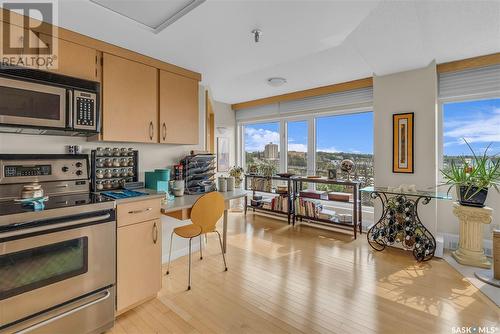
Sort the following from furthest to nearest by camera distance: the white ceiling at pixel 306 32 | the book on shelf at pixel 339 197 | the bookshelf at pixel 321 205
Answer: the book on shelf at pixel 339 197, the bookshelf at pixel 321 205, the white ceiling at pixel 306 32

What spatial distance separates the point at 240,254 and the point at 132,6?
2769mm

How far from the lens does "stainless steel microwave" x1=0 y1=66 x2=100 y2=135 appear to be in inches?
63.3

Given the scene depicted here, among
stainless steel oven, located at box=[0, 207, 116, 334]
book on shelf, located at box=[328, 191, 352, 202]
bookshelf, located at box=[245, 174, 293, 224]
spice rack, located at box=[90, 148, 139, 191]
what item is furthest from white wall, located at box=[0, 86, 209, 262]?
book on shelf, located at box=[328, 191, 352, 202]

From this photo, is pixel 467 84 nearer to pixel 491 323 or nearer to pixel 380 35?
pixel 380 35

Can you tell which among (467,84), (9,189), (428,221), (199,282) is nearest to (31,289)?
(9,189)

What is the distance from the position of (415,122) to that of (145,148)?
3.42m

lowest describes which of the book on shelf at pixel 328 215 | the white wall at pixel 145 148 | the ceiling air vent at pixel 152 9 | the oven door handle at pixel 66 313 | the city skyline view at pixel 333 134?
the oven door handle at pixel 66 313

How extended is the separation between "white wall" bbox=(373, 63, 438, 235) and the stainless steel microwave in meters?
3.47

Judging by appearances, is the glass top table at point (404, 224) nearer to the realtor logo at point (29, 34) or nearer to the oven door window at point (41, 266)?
the oven door window at point (41, 266)

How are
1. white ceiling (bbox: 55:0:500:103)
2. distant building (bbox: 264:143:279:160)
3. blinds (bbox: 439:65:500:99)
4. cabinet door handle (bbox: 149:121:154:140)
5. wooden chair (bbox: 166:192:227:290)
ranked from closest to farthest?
white ceiling (bbox: 55:0:500:103)
wooden chair (bbox: 166:192:227:290)
cabinet door handle (bbox: 149:121:154:140)
blinds (bbox: 439:65:500:99)
distant building (bbox: 264:143:279:160)

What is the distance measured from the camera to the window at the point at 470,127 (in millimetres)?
3041

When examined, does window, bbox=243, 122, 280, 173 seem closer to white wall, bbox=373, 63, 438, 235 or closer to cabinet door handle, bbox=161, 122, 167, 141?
white wall, bbox=373, 63, 438, 235

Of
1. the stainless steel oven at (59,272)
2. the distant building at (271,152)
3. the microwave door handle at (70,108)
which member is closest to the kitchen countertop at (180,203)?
the stainless steel oven at (59,272)

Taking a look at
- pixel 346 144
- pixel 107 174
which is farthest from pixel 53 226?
pixel 346 144
